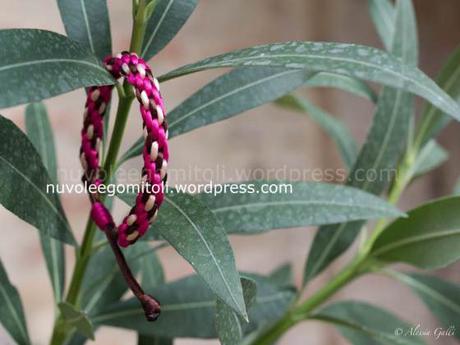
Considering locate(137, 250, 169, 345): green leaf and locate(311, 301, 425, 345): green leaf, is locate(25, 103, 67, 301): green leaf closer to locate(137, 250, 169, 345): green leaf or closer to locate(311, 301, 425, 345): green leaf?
locate(137, 250, 169, 345): green leaf

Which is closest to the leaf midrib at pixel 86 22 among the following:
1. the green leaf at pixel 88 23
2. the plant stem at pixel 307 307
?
the green leaf at pixel 88 23

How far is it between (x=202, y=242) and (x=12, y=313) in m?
0.22

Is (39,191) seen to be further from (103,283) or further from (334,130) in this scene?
(334,130)

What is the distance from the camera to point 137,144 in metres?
0.45

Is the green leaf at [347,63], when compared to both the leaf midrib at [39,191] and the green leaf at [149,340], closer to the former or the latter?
the leaf midrib at [39,191]

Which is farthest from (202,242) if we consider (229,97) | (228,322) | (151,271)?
(151,271)

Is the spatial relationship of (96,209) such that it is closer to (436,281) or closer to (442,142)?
(436,281)

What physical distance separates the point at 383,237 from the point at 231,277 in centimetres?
27

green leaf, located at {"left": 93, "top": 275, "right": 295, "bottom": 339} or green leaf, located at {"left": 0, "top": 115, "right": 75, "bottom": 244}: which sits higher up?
green leaf, located at {"left": 0, "top": 115, "right": 75, "bottom": 244}

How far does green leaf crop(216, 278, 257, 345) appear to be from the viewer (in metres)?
0.33

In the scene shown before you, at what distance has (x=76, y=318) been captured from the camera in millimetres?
407

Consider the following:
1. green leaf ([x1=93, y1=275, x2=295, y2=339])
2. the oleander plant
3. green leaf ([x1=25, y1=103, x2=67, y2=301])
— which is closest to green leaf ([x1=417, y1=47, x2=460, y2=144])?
the oleander plant

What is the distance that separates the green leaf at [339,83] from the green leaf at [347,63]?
7.9 inches

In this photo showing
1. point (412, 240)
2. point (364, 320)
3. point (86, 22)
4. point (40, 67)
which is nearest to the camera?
point (40, 67)
